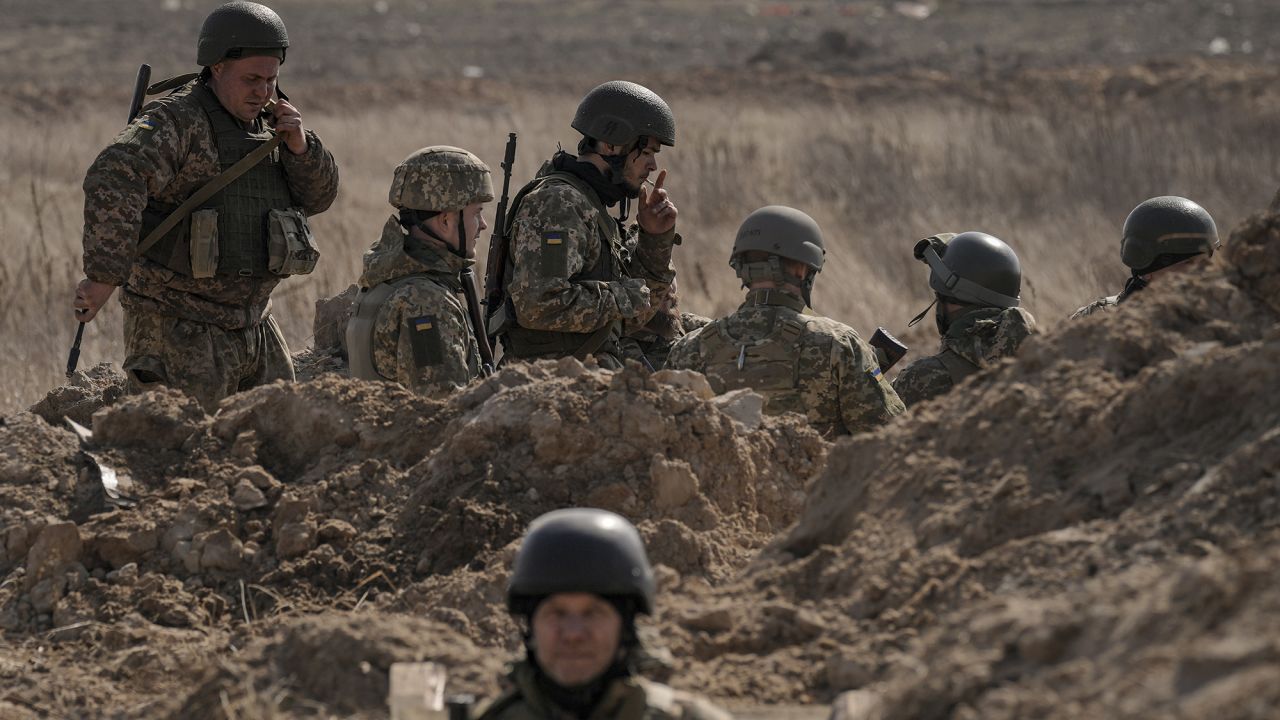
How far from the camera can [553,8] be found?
62.5 metres

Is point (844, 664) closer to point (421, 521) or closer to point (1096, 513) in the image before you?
point (1096, 513)

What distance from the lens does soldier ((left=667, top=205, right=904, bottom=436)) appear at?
671 centimetres

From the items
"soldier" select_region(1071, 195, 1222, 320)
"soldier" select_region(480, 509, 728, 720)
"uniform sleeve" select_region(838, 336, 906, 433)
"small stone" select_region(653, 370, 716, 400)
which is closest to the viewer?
"soldier" select_region(480, 509, 728, 720)

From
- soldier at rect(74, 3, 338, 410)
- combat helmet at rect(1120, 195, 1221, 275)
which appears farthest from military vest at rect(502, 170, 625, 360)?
combat helmet at rect(1120, 195, 1221, 275)

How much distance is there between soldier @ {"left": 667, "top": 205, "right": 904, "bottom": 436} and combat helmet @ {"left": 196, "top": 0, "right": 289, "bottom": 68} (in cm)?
222

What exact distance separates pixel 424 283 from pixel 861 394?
74.9 inches

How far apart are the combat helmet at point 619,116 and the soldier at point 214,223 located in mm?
1266

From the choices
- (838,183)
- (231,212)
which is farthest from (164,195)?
(838,183)

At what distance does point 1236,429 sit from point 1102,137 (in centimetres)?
1746

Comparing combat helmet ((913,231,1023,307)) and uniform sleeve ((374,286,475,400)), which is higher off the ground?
combat helmet ((913,231,1023,307))

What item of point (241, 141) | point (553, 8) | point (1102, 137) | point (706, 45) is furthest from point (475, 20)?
point (241, 141)

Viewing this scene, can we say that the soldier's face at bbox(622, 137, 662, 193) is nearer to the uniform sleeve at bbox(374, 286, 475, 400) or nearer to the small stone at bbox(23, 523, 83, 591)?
the uniform sleeve at bbox(374, 286, 475, 400)

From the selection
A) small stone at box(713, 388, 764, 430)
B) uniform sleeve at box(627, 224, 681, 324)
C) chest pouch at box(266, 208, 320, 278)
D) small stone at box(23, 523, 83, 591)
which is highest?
uniform sleeve at box(627, 224, 681, 324)

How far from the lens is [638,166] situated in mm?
7457
